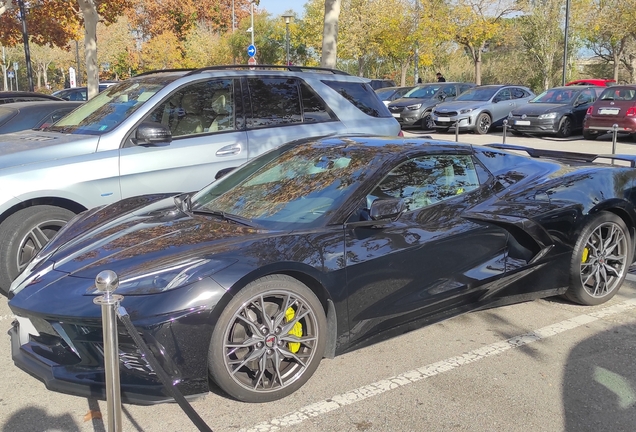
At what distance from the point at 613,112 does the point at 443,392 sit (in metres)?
15.0

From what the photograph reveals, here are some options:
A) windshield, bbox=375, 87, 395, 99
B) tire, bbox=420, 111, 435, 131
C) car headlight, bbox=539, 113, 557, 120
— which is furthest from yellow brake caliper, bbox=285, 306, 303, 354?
windshield, bbox=375, 87, 395, 99

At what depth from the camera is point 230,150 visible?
6.07 meters

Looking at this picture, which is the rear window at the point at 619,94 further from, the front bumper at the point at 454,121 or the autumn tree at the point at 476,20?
the autumn tree at the point at 476,20

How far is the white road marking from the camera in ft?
10.5

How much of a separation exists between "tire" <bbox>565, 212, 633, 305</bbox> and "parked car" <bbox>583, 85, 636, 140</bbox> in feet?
39.8

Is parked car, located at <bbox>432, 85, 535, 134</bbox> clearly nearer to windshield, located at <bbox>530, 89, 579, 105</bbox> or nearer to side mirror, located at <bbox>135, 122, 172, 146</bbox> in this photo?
windshield, located at <bbox>530, 89, 579, 105</bbox>

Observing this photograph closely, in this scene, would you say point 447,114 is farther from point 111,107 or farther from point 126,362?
point 126,362

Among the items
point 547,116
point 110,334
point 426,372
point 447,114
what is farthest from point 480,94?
point 110,334

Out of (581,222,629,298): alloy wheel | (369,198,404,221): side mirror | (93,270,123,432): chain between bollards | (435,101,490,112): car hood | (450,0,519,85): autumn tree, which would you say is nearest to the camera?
(93,270,123,432): chain between bollards

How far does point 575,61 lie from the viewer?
3775 cm

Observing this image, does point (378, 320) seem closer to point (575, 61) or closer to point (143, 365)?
point (143, 365)

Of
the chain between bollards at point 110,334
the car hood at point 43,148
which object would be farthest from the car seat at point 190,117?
the chain between bollards at point 110,334

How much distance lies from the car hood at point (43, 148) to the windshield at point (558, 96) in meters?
15.9

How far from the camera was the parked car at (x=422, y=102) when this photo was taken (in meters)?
20.7
